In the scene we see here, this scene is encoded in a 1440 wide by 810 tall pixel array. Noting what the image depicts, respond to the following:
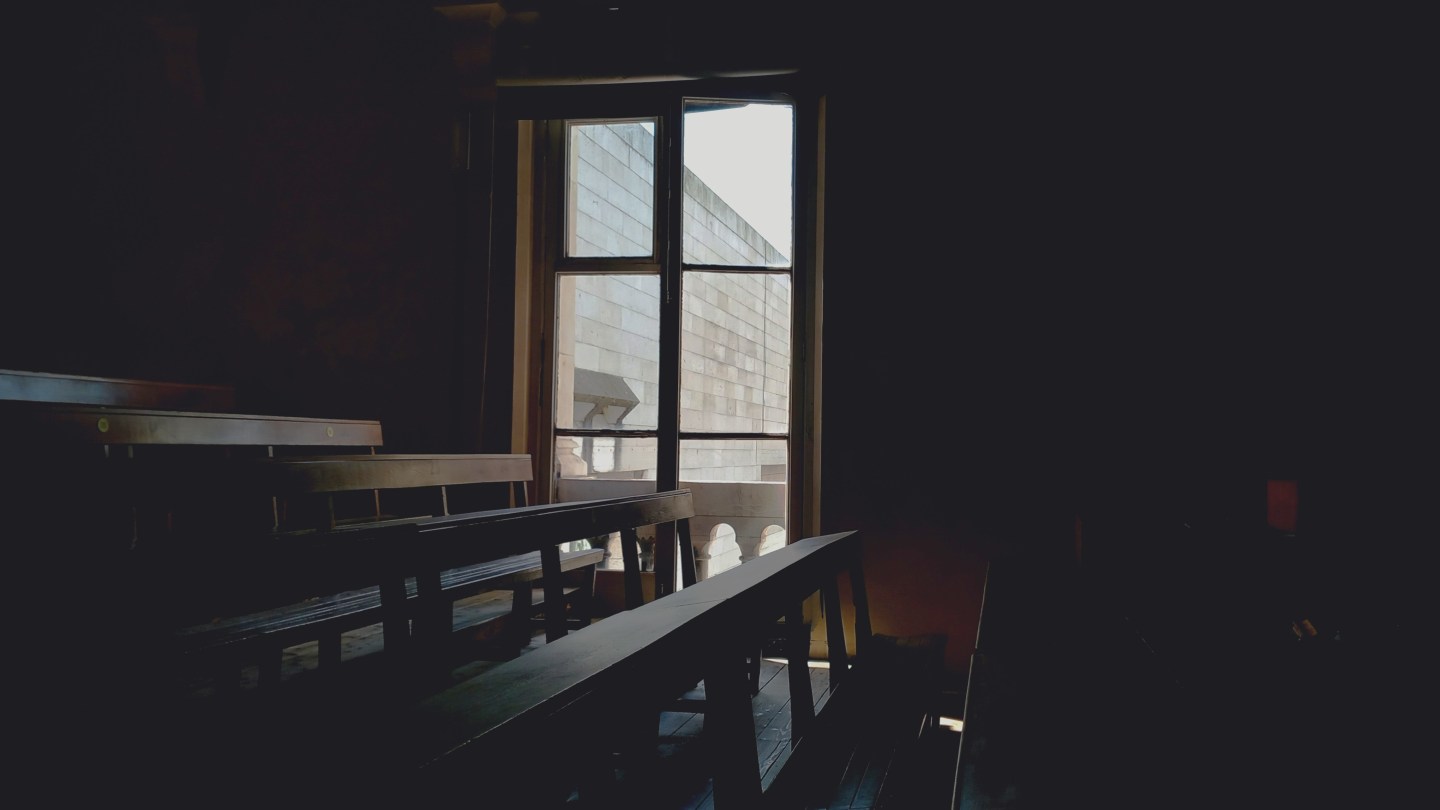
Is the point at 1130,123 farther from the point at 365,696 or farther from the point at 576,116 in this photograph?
the point at 365,696

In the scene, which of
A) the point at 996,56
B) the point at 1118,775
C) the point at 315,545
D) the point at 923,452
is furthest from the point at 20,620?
the point at 996,56

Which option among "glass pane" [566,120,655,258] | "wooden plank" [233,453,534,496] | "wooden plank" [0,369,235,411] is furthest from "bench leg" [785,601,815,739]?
"wooden plank" [0,369,235,411]

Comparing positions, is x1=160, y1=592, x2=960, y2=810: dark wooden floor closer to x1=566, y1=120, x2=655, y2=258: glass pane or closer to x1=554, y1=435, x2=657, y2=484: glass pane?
x1=554, y1=435, x2=657, y2=484: glass pane

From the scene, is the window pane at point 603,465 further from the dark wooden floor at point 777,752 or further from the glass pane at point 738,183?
the glass pane at point 738,183

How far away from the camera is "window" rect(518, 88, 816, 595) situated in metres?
4.10

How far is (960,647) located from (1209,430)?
4.23 feet

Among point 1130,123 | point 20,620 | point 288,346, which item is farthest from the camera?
point 288,346

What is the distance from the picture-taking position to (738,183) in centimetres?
421

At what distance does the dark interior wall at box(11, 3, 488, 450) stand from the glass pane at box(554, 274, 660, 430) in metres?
0.53

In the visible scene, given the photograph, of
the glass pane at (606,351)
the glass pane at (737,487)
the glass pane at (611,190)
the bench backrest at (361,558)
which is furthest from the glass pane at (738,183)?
the bench backrest at (361,558)

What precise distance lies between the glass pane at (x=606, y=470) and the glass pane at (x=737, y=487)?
0.21 m

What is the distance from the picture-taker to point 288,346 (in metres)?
4.18

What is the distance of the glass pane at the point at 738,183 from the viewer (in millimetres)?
4133

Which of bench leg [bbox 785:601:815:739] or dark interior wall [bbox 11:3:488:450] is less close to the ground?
dark interior wall [bbox 11:3:488:450]
